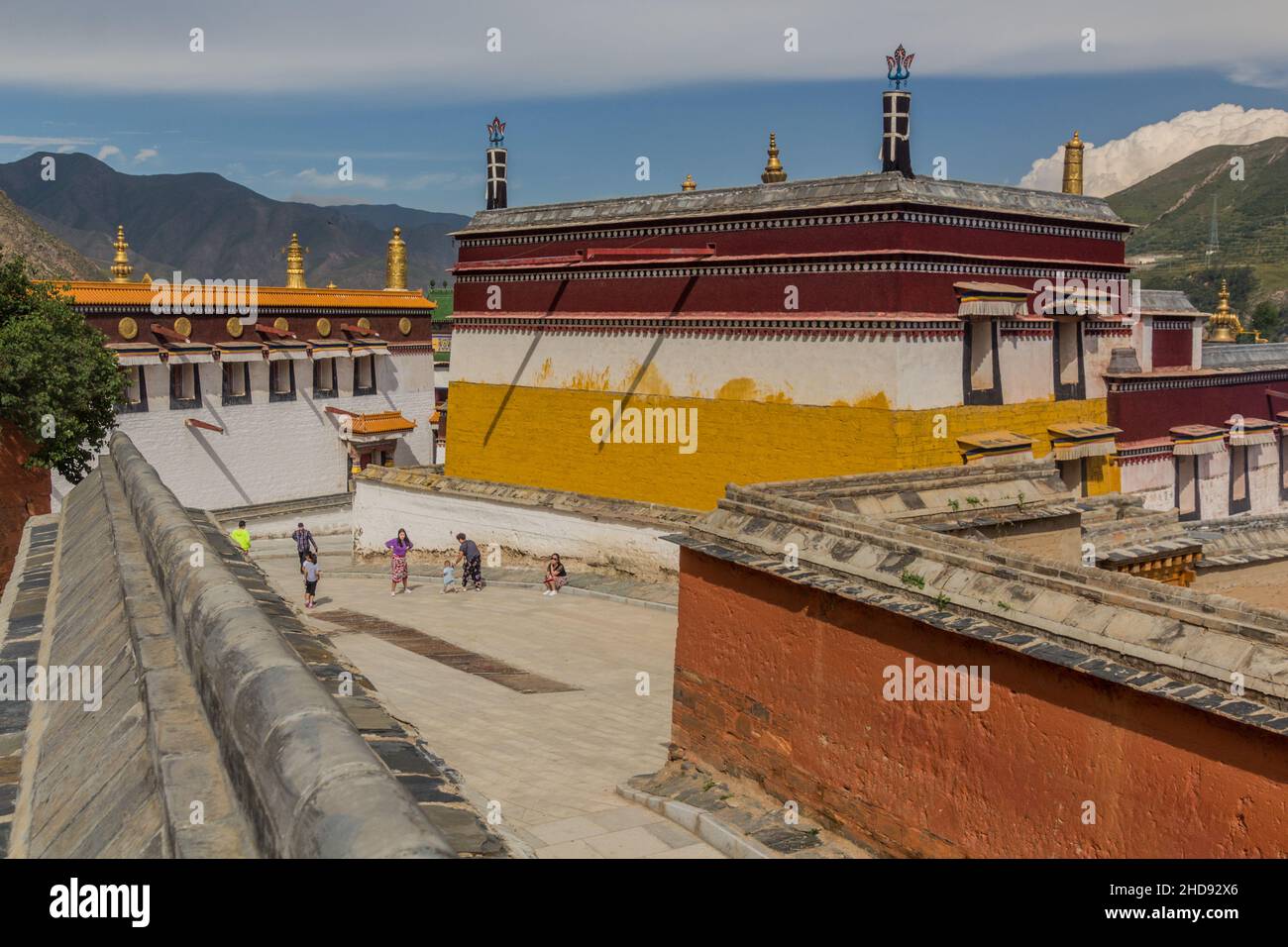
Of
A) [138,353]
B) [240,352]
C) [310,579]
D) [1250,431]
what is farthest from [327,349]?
[1250,431]

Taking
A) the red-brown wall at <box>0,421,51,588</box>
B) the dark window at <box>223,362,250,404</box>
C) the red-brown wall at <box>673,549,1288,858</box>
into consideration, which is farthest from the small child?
the dark window at <box>223,362,250,404</box>

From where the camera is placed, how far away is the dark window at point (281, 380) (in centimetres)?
3872

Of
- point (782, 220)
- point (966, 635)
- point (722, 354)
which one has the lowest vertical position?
point (966, 635)

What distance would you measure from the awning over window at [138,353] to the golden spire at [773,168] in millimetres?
18605

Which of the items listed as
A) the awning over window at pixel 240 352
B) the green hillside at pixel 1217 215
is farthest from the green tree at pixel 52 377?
the green hillside at pixel 1217 215

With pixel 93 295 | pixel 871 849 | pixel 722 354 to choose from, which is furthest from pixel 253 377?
pixel 871 849

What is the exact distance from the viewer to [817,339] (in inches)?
819

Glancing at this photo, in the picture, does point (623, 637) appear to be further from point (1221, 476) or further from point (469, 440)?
point (1221, 476)

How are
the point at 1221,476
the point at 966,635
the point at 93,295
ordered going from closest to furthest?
the point at 966,635, the point at 1221,476, the point at 93,295

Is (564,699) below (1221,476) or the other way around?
below

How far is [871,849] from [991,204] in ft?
47.5

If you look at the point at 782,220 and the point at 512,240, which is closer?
the point at 782,220

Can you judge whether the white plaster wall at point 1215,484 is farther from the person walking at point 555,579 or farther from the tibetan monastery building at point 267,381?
the tibetan monastery building at point 267,381
